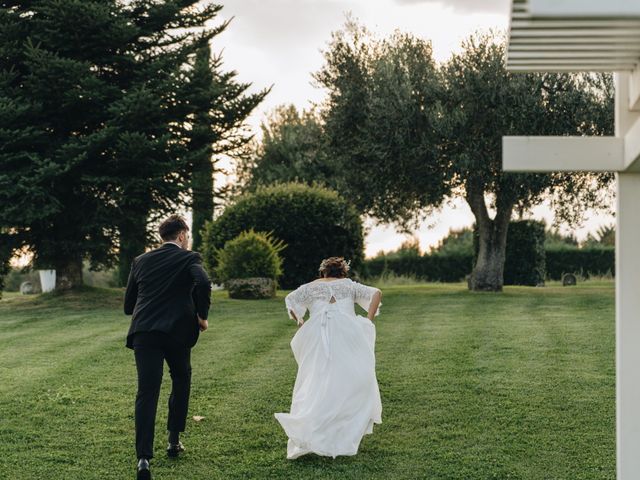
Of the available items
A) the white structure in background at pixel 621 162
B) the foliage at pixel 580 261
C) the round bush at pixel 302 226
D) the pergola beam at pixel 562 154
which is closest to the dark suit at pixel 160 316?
the pergola beam at pixel 562 154

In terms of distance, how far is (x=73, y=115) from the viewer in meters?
23.5

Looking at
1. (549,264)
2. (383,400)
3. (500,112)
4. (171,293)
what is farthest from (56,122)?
(549,264)

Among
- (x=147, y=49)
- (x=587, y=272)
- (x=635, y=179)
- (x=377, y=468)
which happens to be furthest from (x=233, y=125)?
(x=635, y=179)

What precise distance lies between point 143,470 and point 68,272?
17240 mm

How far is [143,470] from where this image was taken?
7.72 metres

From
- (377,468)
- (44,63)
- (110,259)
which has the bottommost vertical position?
(377,468)

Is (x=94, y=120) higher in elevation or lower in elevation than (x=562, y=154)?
higher

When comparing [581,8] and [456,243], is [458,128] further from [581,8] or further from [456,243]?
[581,8]

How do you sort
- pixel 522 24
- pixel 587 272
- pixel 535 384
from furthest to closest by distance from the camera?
pixel 587 272, pixel 535 384, pixel 522 24

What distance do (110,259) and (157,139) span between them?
449 centimetres

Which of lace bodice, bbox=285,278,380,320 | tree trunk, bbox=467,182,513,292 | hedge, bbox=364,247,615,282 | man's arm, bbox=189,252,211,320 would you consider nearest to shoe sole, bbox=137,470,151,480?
man's arm, bbox=189,252,211,320

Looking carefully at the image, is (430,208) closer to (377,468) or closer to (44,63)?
(44,63)

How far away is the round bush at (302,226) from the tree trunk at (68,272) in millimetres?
3529

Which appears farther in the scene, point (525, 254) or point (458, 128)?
point (525, 254)
